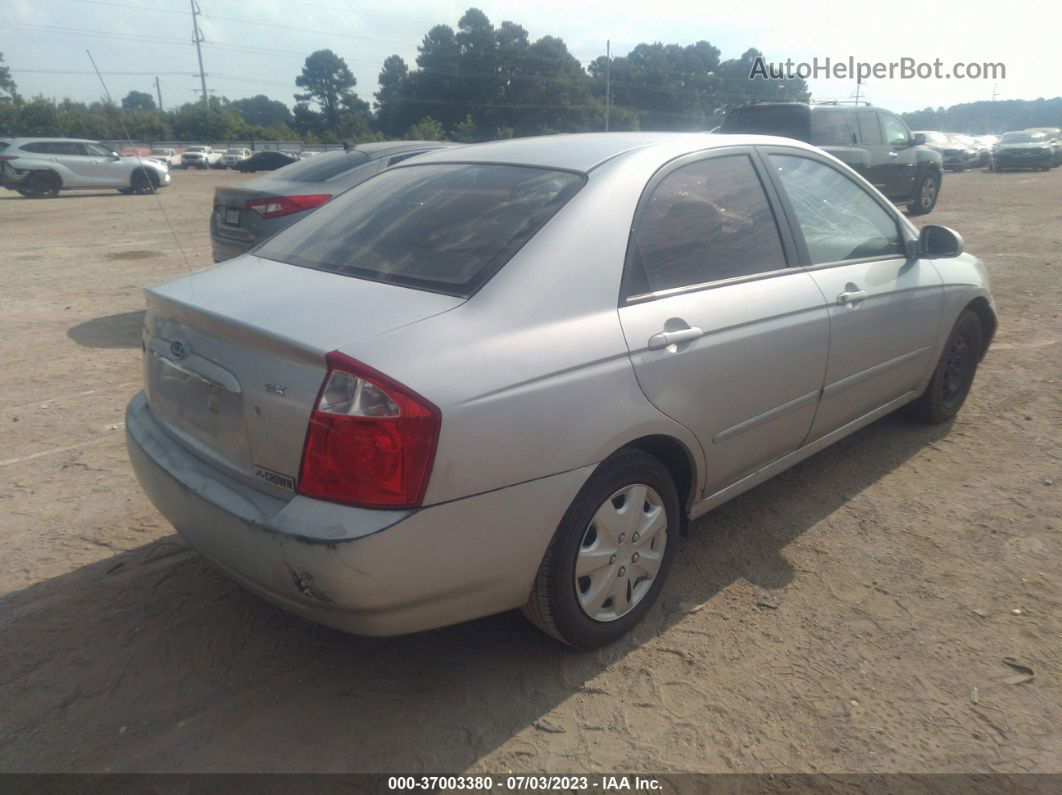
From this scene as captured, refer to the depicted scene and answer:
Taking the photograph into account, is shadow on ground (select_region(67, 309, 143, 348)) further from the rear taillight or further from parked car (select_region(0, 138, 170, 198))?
parked car (select_region(0, 138, 170, 198))

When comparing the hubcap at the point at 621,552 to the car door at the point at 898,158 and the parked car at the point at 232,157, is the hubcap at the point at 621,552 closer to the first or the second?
the car door at the point at 898,158

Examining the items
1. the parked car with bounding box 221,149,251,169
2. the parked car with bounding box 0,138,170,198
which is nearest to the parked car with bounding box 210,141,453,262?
the parked car with bounding box 0,138,170,198

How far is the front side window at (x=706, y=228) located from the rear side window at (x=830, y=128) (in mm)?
9840

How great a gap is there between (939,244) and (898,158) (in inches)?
415

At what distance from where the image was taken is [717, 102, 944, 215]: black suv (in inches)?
472

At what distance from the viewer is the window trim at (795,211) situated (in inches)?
132

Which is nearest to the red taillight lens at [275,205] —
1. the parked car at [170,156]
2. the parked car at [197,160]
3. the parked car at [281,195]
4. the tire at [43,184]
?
the parked car at [281,195]

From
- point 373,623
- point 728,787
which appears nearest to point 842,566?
point 728,787

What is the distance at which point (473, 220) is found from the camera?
107 inches

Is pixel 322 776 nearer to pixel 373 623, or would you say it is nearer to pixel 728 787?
pixel 373 623

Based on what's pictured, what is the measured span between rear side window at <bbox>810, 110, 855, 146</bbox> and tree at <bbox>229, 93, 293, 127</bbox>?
3568 inches

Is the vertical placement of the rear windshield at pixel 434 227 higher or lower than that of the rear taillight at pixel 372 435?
higher

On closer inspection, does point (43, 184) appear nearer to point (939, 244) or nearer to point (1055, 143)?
point (939, 244)

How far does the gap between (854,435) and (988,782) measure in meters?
2.60
